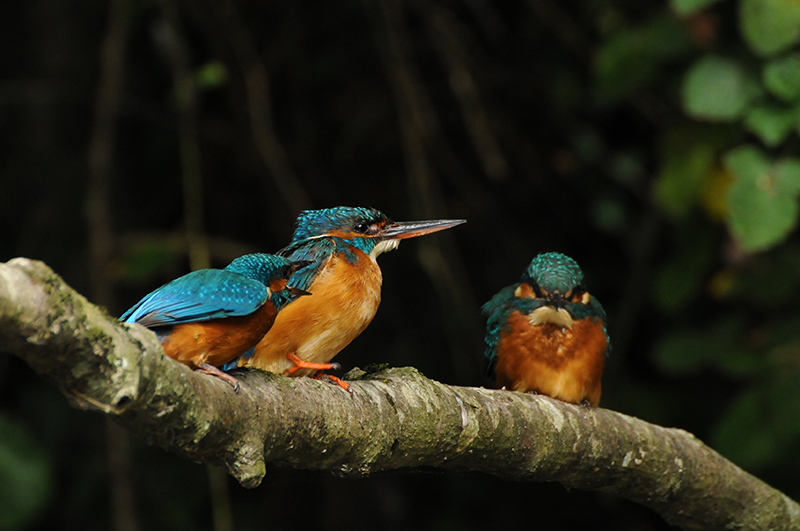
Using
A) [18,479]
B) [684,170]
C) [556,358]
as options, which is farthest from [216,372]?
[684,170]

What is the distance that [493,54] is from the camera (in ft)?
15.1

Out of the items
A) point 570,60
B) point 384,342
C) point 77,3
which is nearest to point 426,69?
point 570,60

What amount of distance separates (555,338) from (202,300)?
136 cm

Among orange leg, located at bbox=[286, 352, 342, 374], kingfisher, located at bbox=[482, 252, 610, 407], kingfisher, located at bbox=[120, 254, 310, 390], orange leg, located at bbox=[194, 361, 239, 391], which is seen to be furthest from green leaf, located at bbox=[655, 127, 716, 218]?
orange leg, located at bbox=[194, 361, 239, 391]

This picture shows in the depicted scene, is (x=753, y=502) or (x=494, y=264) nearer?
(x=753, y=502)

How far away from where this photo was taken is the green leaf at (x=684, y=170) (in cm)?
313

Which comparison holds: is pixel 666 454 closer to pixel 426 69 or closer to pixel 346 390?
pixel 346 390

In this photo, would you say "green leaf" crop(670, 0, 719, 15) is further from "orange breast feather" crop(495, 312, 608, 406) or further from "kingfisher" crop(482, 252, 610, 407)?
"orange breast feather" crop(495, 312, 608, 406)

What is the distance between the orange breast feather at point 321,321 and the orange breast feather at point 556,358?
25.0 inches

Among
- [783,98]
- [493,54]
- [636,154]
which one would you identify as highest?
[493,54]

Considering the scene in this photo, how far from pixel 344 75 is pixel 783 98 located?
2.30 metres

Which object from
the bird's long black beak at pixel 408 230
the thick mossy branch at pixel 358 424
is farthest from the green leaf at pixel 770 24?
the thick mossy branch at pixel 358 424

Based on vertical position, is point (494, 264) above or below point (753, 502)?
above

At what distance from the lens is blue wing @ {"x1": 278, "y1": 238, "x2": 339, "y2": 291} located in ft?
7.35
